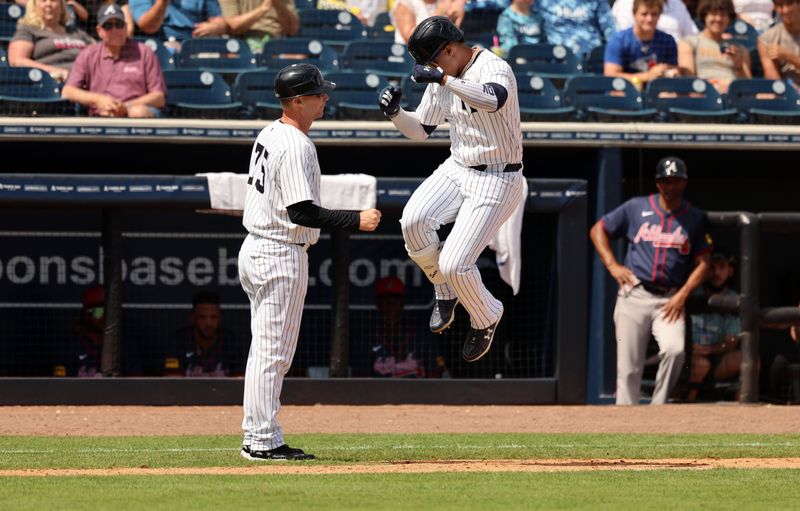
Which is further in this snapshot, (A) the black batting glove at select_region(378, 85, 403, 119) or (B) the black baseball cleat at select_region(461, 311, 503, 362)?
(B) the black baseball cleat at select_region(461, 311, 503, 362)

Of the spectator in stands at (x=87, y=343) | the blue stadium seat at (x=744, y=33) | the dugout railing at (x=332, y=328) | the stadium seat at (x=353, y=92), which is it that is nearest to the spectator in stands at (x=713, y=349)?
A: the dugout railing at (x=332, y=328)

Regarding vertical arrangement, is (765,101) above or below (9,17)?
below

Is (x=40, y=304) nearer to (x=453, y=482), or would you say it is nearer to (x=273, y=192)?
(x=273, y=192)

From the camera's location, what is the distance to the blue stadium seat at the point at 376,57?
33.3 feet

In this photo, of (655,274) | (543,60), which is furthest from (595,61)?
(655,274)

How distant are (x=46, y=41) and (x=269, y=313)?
5074mm

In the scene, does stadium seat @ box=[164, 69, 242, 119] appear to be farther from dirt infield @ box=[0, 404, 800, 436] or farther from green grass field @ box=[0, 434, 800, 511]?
green grass field @ box=[0, 434, 800, 511]

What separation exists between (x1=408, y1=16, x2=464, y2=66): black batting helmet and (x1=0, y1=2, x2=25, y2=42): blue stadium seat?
539 cm

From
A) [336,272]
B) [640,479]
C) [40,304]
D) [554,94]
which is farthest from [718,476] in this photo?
[40,304]

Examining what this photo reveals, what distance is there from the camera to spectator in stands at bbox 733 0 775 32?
12.0 m

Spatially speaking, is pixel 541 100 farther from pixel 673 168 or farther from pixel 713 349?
pixel 713 349

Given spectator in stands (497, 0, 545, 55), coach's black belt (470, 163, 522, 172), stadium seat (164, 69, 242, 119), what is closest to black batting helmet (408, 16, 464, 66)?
coach's black belt (470, 163, 522, 172)

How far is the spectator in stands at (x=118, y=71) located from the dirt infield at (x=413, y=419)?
217 cm

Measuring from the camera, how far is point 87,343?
9445mm
